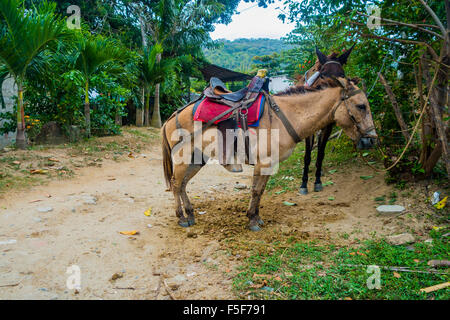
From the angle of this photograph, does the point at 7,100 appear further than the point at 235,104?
Yes

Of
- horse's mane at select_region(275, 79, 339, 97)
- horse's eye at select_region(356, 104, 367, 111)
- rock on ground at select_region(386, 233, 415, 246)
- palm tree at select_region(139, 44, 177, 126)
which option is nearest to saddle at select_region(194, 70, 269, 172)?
horse's mane at select_region(275, 79, 339, 97)

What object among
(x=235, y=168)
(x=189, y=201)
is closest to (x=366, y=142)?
(x=235, y=168)

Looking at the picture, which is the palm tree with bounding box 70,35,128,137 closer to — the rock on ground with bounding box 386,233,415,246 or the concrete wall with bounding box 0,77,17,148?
the concrete wall with bounding box 0,77,17,148

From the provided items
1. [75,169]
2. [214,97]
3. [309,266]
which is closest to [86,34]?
[75,169]

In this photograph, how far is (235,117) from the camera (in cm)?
339

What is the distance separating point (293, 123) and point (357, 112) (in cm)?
75

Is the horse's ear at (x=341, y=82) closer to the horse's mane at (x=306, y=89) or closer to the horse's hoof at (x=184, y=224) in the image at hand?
the horse's mane at (x=306, y=89)

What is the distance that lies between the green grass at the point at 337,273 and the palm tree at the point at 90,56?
719cm

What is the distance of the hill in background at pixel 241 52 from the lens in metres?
45.9

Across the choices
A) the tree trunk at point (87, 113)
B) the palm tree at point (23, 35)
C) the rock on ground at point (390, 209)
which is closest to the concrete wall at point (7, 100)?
the tree trunk at point (87, 113)

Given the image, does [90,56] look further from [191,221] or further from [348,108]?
[348,108]

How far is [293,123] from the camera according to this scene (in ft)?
11.2

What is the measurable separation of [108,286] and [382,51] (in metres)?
4.62
